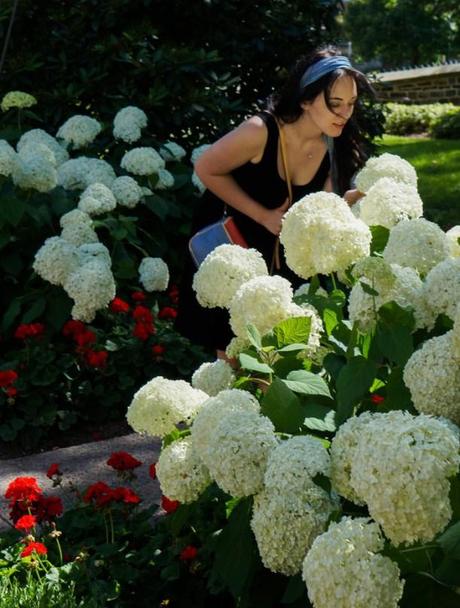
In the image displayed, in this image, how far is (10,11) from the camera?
23.5ft

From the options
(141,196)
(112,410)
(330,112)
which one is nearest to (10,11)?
(141,196)

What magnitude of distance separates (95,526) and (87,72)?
4374 millimetres

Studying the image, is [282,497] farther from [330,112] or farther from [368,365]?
[330,112]

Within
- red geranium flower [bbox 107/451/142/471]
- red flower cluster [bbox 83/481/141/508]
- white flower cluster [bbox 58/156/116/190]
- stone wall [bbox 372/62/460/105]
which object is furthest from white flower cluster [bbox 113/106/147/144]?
stone wall [bbox 372/62/460/105]

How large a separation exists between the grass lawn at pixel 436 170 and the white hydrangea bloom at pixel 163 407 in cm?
558

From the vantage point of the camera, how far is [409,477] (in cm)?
150

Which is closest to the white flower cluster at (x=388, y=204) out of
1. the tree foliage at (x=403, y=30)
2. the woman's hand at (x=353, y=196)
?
the woman's hand at (x=353, y=196)

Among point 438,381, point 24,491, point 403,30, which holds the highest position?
point 438,381

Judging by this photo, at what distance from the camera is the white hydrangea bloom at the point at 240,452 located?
1.87 meters

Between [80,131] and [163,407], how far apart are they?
4.13m

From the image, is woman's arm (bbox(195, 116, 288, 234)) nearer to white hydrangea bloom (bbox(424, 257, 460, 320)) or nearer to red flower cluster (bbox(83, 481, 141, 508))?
red flower cluster (bbox(83, 481, 141, 508))

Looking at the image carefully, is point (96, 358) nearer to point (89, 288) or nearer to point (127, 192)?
point (89, 288)

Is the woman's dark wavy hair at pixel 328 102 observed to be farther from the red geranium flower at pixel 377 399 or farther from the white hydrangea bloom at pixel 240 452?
the white hydrangea bloom at pixel 240 452

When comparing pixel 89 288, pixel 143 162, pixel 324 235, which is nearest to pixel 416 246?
pixel 324 235
